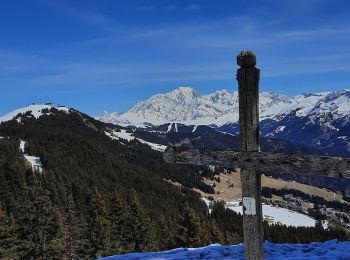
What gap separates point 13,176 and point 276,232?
70388mm

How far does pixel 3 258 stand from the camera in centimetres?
5516

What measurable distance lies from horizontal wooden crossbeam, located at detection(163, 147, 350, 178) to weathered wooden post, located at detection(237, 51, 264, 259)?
0.21m

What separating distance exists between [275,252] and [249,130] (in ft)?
25.6

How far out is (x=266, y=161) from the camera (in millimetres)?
10172

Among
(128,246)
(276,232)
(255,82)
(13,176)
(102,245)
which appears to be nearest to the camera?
(255,82)

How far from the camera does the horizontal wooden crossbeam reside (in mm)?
9344

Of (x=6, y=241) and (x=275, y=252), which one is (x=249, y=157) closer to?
(x=275, y=252)

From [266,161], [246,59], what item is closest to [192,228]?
[266,161]

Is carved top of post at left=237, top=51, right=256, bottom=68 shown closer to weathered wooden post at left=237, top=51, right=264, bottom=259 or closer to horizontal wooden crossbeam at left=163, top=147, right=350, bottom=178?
weathered wooden post at left=237, top=51, right=264, bottom=259

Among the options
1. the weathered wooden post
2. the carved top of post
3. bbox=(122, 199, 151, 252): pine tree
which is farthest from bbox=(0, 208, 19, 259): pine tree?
the carved top of post

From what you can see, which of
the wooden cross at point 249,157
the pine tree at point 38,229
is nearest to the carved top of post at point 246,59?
the wooden cross at point 249,157

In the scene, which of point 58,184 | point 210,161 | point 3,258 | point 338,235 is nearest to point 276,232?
point 338,235

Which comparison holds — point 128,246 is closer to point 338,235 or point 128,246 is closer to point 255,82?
point 255,82

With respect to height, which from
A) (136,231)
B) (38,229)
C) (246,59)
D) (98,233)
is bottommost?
(136,231)
